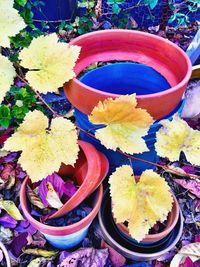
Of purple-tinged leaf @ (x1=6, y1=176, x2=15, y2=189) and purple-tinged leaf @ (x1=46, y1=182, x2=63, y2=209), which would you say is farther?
purple-tinged leaf @ (x1=6, y1=176, x2=15, y2=189)

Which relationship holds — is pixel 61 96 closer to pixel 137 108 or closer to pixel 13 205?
pixel 13 205

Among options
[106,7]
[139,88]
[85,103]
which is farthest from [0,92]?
[106,7]

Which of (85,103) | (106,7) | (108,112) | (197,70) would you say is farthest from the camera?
(106,7)

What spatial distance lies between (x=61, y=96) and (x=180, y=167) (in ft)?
2.23

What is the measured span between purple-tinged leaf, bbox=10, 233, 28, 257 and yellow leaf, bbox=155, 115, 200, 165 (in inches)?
23.3

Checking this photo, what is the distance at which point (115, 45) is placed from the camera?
1136mm

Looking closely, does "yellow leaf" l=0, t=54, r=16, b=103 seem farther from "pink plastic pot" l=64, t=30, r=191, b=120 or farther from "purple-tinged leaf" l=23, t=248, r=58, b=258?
"purple-tinged leaf" l=23, t=248, r=58, b=258

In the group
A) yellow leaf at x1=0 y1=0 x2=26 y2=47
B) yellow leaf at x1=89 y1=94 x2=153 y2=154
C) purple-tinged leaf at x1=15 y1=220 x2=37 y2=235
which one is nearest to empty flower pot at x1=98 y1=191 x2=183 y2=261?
purple-tinged leaf at x1=15 y1=220 x2=37 y2=235

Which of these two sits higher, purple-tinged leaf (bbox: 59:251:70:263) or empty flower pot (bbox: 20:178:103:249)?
empty flower pot (bbox: 20:178:103:249)

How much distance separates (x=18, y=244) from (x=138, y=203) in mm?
513

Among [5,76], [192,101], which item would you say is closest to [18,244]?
[5,76]

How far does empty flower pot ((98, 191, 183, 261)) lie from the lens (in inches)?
42.9

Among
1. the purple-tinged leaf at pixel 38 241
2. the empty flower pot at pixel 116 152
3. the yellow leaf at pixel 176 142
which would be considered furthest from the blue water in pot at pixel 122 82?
the purple-tinged leaf at pixel 38 241

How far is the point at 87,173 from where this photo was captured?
3.22 feet
